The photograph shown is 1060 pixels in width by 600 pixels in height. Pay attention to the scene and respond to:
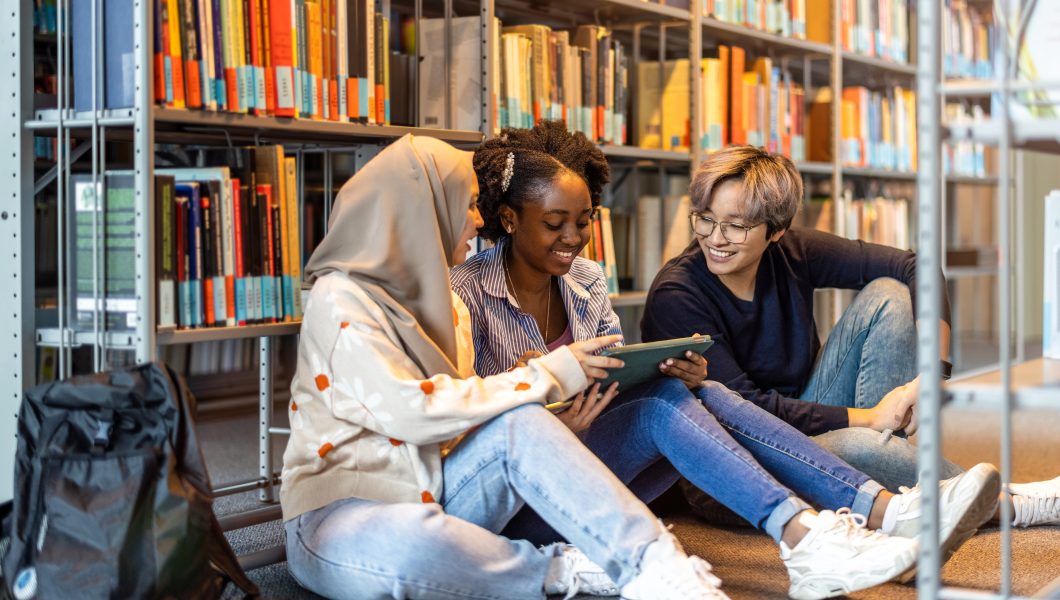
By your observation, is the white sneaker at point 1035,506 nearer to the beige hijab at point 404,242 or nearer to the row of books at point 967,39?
the beige hijab at point 404,242

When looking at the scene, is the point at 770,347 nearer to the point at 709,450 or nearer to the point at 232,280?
the point at 709,450

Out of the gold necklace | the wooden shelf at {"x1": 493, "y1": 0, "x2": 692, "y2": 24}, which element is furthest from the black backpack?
the wooden shelf at {"x1": 493, "y1": 0, "x2": 692, "y2": 24}

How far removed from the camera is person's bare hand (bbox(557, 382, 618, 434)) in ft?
6.25

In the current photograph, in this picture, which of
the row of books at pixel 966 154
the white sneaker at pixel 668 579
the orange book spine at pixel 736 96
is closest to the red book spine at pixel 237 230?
the white sneaker at pixel 668 579

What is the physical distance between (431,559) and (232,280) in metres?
0.70

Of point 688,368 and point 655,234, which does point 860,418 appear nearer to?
point 688,368

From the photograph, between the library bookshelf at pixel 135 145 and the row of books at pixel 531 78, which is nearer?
the library bookshelf at pixel 135 145

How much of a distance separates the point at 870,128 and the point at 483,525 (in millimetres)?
2918

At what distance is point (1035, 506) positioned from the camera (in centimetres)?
240

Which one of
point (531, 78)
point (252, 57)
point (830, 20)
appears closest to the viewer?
point (252, 57)

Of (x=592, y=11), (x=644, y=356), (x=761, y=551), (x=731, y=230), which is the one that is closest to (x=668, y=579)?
(x=644, y=356)

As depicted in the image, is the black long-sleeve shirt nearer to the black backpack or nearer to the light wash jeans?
the light wash jeans

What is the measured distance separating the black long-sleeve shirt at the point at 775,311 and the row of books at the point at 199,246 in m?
0.79

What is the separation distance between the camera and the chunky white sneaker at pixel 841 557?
70.1 inches
